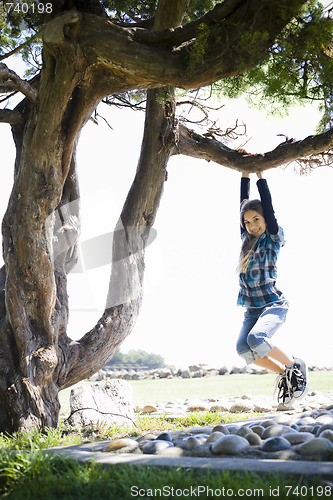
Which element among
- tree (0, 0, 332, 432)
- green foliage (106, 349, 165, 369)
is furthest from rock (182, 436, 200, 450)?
green foliage (106, 349, 165, 369)

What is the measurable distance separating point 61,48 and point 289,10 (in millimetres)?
1447

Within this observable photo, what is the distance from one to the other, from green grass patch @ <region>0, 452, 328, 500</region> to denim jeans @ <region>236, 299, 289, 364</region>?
74.6 inches

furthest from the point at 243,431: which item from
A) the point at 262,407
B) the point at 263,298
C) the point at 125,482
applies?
the point at 262,407

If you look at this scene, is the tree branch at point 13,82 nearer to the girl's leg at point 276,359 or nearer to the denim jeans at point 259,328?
the denim jeans at point 259,328

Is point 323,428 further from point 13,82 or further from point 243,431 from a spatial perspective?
point 13,82

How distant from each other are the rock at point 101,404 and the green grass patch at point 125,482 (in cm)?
153

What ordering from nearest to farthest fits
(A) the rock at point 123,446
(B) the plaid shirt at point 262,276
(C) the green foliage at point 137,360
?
1. (A) the rock at point 123,446
2. (B) the plaid shirt at point 262,276
3. (C) the green foliage at point 137,360

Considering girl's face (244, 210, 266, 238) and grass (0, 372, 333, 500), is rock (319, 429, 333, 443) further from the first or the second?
girl's face (244, 210, 266, 238)

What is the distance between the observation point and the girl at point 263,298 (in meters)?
3.73

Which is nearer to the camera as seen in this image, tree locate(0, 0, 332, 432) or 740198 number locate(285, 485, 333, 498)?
740198 number locate(285, 485, 333, 498)

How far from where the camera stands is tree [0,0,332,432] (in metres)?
2.94

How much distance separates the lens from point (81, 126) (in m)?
3.80

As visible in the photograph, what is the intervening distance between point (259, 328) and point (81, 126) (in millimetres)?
1975

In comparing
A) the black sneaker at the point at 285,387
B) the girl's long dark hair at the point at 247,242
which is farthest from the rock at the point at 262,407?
the girl's long dark hair at the point at 247,242
